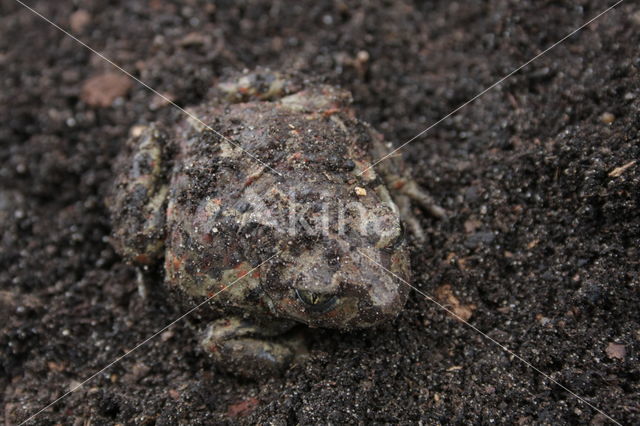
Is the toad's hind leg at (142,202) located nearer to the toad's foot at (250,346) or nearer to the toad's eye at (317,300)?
the toad's foot at (250,346)

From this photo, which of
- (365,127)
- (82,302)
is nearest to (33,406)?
(82,302)

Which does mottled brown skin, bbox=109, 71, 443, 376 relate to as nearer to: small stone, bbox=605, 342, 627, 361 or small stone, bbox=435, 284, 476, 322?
small stone, bbox=435, 284, 476, 322

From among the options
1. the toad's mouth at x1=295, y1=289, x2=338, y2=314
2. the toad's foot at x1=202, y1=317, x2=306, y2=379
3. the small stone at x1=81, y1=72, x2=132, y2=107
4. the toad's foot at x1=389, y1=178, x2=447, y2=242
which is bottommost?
the toad's foot at x1=202, y1=317, x2=306, y2=379

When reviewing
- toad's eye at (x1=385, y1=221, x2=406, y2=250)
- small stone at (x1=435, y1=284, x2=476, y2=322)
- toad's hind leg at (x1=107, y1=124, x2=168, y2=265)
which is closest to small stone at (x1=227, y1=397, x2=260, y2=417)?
toad's hind leg at (x1=107, y1=124, x2=168, y2=265)

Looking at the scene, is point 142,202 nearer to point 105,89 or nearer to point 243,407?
point 243,407

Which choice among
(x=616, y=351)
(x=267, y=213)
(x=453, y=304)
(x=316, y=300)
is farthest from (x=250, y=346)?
(x=616, y=351)

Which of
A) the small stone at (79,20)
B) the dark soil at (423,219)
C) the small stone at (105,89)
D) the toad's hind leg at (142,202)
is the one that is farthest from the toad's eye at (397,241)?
the small stone at (79,20)

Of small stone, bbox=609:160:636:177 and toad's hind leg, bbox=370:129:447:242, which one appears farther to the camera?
toad's hind leg, bbox=370:129:447:242
